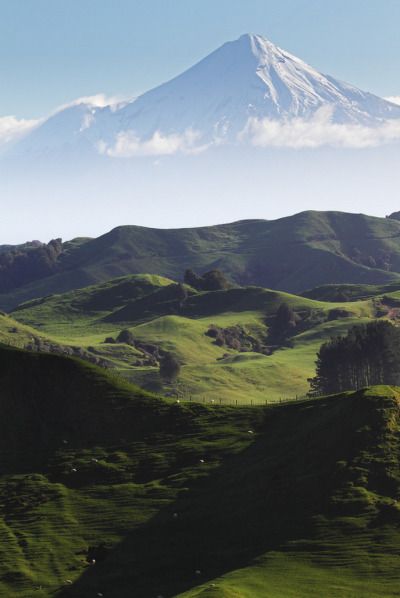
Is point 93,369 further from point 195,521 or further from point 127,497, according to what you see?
point 195,521

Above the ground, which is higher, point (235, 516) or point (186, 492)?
point (186, 492)

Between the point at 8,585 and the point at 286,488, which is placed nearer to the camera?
the point at 8,585

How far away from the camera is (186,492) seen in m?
109

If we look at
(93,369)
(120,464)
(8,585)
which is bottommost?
(8,585)

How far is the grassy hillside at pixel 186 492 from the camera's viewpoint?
8938 centimetres

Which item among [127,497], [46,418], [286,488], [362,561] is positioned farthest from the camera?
[46,418]

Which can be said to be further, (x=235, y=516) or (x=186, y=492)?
(x=186, y=492)

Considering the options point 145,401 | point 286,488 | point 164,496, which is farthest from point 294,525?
point 145,401

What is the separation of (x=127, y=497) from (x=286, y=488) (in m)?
19.3

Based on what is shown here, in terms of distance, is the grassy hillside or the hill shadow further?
the hill shadow

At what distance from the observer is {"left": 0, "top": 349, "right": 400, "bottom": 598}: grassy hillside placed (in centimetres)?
8938

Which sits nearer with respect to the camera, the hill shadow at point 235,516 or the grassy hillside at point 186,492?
the grassy hillside at point 186,492

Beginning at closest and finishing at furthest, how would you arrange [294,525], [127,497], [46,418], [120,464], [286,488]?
[294,525], [286,488], [127,497], [120,464], [46,418]

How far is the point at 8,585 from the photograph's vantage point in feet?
301
